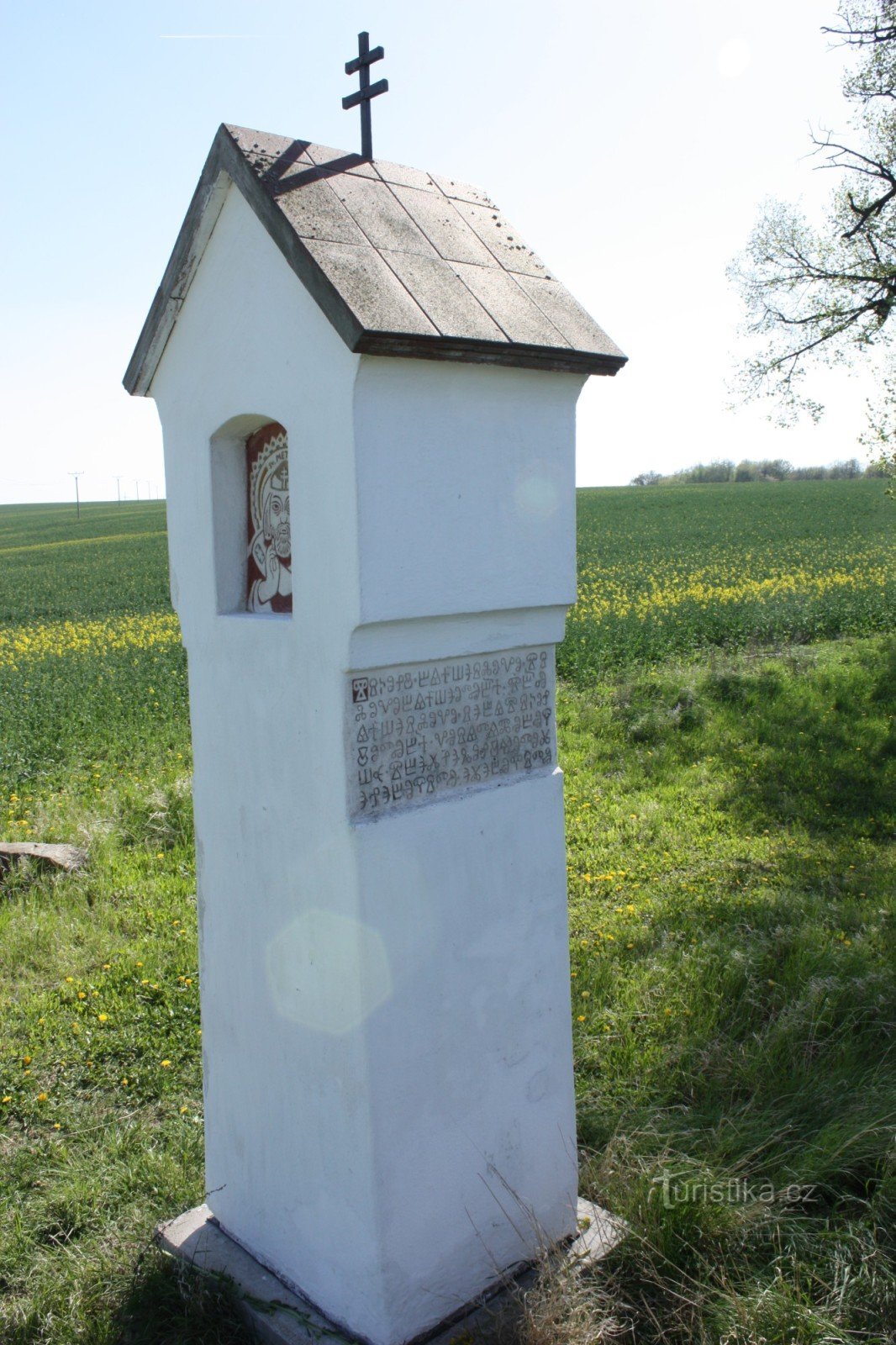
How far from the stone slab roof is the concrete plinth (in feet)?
8.43

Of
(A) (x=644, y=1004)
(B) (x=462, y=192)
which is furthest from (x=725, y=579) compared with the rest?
(B) (x=462, y=192)

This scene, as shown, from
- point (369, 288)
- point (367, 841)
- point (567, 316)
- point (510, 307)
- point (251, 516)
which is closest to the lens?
point (369, 288)

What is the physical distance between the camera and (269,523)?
2943 millimetres

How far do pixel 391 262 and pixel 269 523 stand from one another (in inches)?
31.5

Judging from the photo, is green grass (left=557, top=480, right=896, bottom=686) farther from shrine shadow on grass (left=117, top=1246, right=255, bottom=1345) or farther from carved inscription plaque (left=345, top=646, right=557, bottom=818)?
shrine shadow on grass (left=117, top=1246, right=255, bottom=1345)

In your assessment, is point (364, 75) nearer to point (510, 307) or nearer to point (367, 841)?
Answer: point (510, 307)

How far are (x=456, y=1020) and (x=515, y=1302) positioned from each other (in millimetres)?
796

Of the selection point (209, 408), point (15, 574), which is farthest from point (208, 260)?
point (15, 574)

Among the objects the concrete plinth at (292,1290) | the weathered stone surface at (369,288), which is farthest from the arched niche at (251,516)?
the concrete plinth at (292,1290)

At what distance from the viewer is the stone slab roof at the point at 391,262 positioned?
2.40 m

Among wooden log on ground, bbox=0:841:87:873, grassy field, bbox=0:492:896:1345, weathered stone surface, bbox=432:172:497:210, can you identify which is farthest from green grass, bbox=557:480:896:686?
weathered stone surface, bbox=432:172:497:210

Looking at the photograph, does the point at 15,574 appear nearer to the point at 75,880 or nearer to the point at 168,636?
the point at 168,636

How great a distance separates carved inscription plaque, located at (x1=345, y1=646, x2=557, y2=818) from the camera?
8.48 ft

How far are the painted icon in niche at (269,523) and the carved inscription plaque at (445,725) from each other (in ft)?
1.57
